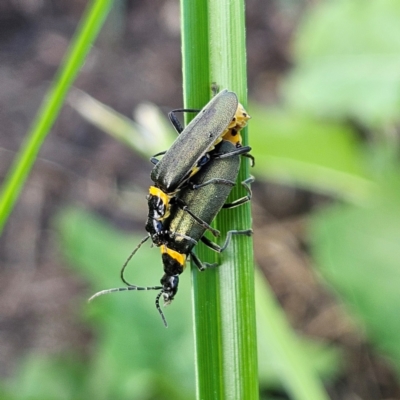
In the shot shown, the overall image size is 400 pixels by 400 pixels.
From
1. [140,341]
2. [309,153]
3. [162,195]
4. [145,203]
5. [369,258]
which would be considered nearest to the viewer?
[162,195]

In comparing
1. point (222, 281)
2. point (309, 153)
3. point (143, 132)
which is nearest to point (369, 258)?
point (309, 153)

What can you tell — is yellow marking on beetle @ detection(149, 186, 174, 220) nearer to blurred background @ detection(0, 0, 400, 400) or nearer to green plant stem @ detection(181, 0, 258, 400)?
blurred background @ detection(0, 0, 400, 400)

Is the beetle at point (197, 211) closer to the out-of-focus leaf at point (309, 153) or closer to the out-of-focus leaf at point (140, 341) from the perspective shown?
the out-of-focus leaf at point (140, 341)

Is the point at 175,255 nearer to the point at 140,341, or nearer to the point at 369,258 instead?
the point at 140,341

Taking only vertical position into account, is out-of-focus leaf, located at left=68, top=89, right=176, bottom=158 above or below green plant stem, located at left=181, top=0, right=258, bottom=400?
above

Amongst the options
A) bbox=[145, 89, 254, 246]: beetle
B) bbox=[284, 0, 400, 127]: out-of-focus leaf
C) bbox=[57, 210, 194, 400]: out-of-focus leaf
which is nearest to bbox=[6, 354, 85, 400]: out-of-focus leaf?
bbox=[57, 210, 194, 400]: out-of-focus leaf
